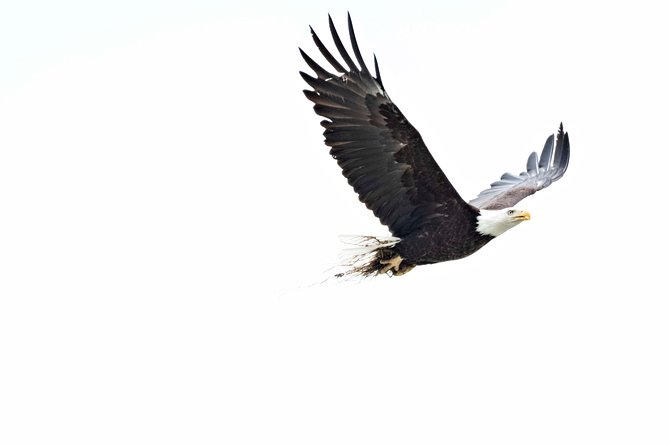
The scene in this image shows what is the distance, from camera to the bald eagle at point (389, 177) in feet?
33.3

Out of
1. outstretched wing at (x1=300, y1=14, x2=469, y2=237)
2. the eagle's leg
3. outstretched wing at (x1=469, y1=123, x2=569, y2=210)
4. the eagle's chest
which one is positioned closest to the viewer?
outstretched wing at (x1=300, y1=14, x2=469, y2=237)

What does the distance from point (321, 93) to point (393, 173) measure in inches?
34.6

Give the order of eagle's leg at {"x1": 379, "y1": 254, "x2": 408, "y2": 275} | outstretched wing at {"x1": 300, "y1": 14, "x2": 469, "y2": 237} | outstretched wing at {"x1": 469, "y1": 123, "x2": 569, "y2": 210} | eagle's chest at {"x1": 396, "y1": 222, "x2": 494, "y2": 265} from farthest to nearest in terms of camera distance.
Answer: outstretched wing at {"x1": 469, "y1": 123, "x2": 569, "y2": 210}, eagle's leg at {"x1": 379, "y1": 254, "x2": 408, "y2": 275}, eagle's chest at {"x1": 396, "y1": 222, "x2": 494, "y2": 265}, outstretched wing at {"x1": 300, "y1": 14, "x2": 469, "y2": 237}

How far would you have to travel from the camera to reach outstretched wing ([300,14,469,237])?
10.1 meters

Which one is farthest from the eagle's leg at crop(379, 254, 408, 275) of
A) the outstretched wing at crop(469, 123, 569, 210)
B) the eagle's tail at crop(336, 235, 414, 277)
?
the outstretched wing at crop(469, 123, 569, 210)

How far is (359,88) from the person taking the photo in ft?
33.3

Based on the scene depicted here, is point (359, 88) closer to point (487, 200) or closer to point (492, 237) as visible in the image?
point (492, 237)

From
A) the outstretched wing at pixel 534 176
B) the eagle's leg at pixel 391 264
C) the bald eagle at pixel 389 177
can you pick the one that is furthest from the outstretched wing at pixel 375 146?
the outstretched wing at pixel 534 176

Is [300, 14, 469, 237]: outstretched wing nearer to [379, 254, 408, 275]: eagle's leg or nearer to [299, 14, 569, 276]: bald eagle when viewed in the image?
[299, 14, 569, 276]: bald eagle

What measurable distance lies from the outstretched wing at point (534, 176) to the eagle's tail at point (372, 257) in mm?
1644

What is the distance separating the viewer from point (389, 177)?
415 inches

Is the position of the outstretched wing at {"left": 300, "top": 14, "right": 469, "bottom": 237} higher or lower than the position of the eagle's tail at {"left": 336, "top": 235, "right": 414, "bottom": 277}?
higher

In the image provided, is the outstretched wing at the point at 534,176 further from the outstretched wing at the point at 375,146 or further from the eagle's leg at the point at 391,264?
the outstretched wing at the point at 375,146

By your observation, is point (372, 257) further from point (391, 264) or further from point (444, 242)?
point (444, 242)
